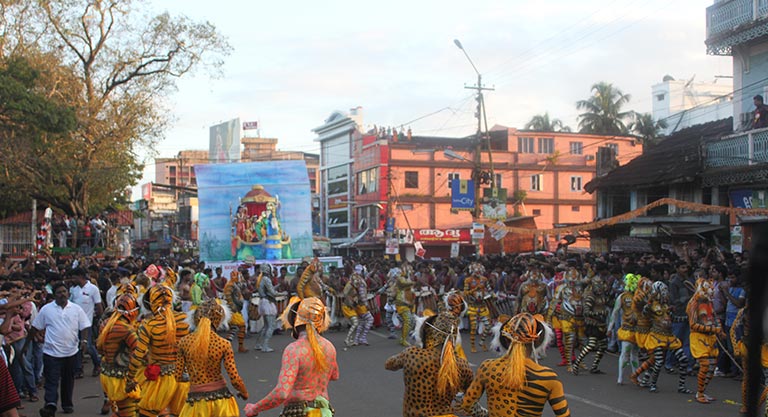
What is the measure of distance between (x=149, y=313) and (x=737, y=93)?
21.3 meters

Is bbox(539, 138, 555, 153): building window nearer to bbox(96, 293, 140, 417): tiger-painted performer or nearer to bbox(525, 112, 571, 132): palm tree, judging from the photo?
bbox(525, 112, 571, 132): palm tree

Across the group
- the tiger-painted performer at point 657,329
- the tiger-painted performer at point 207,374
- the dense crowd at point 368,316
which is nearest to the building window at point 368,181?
the dense crowd at point 368,316

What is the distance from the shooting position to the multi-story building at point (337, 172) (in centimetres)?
6962

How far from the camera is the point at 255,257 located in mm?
29875

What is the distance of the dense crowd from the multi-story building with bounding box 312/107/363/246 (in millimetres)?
45868

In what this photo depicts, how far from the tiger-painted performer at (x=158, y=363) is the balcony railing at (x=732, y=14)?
2041 cm

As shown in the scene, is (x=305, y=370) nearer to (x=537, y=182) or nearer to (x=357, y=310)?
(x=357, y=310)

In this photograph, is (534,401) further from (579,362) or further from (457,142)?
(457,142)

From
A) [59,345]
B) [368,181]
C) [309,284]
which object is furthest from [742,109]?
[368,181]

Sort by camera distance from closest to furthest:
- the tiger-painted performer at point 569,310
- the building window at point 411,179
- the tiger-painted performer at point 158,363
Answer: the tiger-painted performer at point 158,363, the tiger-painted performer at point 569,310, the building window at point 411,179

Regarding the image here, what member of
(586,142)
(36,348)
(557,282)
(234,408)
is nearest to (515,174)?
(586,142)

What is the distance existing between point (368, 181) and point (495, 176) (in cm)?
1039

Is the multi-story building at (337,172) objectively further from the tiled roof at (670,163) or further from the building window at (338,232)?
the tiled roof at (670,163)

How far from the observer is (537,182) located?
61.6m
